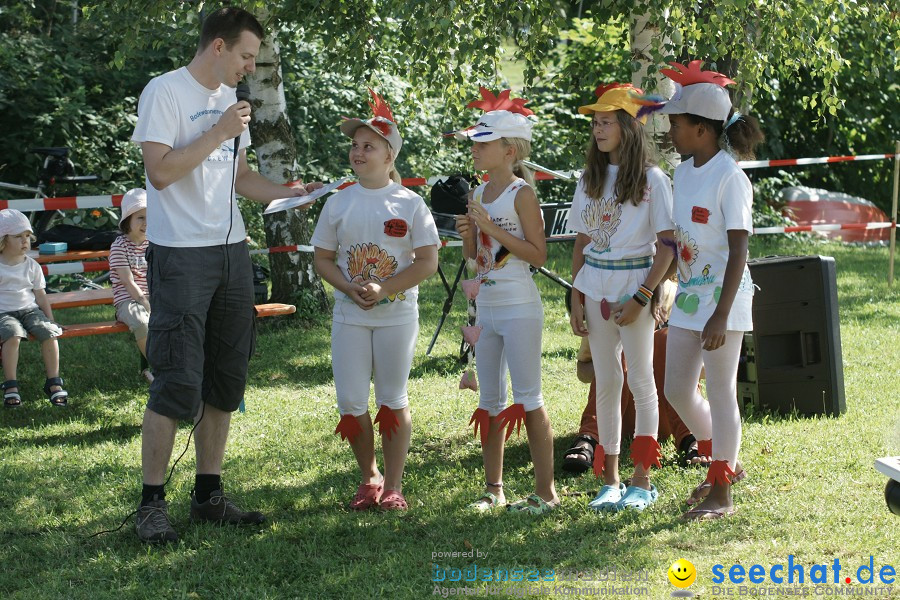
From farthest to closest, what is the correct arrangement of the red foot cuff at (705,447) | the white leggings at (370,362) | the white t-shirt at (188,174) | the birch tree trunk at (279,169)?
the birch tree trunk at (279,169), the red foot cuff at (705,447), the white leggings at (370,362), the white t-shirt at (188,174)

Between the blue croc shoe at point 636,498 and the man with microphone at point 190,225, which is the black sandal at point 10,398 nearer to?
the man with microphone at point 190,225

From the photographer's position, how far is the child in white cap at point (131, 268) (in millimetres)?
6777

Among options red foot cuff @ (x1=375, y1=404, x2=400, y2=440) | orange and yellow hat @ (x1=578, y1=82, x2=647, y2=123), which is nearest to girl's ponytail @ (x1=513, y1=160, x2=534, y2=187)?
orange and yellow hat @ (x1=578, y1=82, x2=647, y2=123)

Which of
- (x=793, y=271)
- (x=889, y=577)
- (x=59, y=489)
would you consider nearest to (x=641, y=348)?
(x=889, y=577)

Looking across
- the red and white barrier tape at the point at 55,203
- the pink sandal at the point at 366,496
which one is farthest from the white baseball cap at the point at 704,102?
the red and white barrier tape at the point at 55,203

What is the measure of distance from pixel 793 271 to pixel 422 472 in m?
2.39

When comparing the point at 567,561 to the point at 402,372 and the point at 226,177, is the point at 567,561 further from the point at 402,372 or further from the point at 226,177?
the point at 226,177

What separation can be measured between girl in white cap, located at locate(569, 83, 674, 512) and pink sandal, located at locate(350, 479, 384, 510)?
96 cm

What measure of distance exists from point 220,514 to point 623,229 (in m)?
2.10

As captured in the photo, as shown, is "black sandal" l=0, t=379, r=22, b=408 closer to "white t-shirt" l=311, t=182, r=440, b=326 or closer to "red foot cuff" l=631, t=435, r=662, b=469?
"white t-shirt" l=311, t=182, r=440, b=326

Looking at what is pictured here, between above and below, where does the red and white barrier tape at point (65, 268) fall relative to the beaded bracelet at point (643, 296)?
above

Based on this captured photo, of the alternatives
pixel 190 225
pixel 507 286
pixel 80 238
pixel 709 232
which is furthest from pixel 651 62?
pixel 80 238

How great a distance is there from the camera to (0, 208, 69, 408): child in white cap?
6.67m

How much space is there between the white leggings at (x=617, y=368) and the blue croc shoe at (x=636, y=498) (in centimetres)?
18
